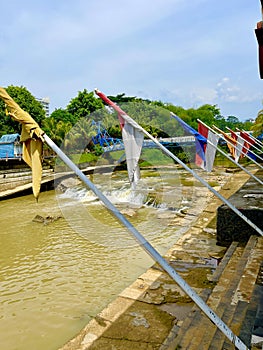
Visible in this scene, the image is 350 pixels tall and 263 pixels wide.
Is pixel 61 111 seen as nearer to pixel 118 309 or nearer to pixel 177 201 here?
pixel 177 201

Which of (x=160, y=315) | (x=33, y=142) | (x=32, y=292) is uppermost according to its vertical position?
(x=33, y=142)

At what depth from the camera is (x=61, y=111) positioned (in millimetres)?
40688

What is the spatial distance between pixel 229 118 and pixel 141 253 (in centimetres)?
7121

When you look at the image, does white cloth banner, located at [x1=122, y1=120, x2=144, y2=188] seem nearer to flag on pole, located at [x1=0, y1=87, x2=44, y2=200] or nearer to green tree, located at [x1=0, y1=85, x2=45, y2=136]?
flag on pole, located at [x1=0, y1=87, x2=44, y2=200]

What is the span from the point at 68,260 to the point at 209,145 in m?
3.73

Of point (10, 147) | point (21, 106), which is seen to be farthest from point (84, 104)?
point (10, 147)

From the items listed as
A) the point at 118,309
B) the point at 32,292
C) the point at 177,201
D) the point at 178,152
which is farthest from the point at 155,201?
the point at 178,152

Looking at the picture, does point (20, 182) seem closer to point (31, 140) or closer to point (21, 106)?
point (31, 140)

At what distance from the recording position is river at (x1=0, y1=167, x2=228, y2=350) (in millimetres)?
4555

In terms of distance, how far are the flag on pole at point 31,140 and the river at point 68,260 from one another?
8.42 feet

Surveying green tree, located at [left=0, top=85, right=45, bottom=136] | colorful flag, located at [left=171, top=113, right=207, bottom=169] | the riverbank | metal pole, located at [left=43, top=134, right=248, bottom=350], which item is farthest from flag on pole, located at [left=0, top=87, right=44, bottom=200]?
green tree, located at [left=0, top=85, right=45, bottom=136]

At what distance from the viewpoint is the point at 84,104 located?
1409 inches

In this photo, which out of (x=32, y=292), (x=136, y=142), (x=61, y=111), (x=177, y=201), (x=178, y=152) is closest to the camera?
(x=136, y=142)

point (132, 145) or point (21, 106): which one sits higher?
point (21, 106)
